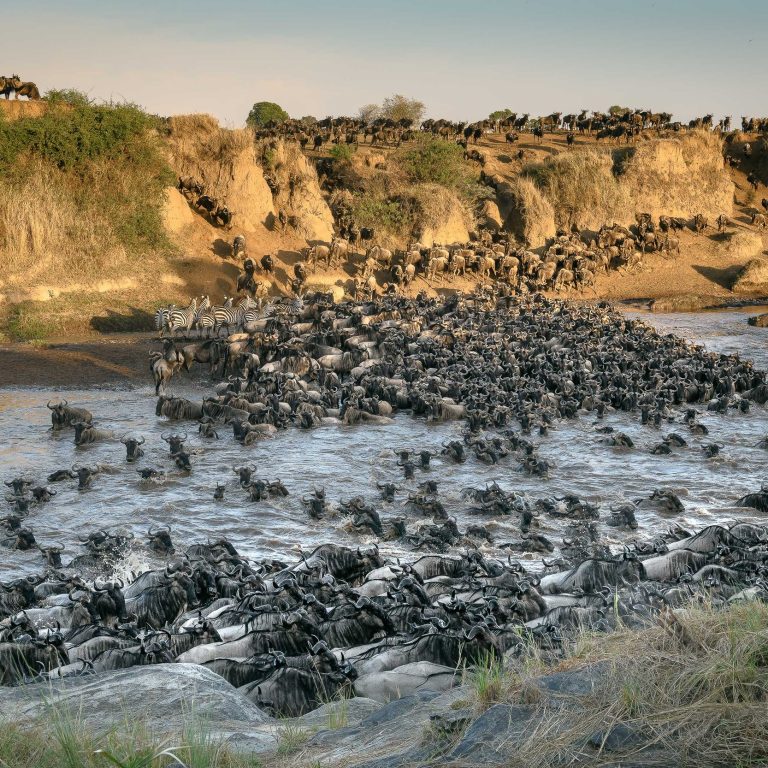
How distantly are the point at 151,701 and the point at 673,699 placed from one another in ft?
8.84

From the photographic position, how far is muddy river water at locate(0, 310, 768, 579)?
35.0 ft

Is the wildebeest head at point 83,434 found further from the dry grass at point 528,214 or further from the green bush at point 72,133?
the dry grass at point 528,214

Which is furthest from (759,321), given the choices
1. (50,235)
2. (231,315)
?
(50,235)

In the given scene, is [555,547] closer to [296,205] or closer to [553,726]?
[553,726]

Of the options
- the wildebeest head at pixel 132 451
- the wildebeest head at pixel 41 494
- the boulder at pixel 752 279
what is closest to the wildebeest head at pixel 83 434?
the wildebeest head at pixel 132 451

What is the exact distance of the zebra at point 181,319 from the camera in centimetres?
2167

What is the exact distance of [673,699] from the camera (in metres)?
4.37

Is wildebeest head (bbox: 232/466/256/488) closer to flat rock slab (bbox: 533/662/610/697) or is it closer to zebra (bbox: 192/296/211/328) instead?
flat rock slab (bbox: 533/662/610/697)

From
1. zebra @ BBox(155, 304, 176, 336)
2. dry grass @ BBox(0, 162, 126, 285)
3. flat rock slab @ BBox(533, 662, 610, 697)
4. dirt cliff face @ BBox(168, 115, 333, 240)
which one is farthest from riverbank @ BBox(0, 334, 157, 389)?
flat rock slab @ BBox(533, 662, 610, 697)

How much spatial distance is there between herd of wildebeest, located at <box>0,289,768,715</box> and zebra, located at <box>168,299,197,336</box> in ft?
4.10

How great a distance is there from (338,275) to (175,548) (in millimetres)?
21237

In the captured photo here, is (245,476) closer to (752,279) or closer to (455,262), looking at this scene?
(455,262)

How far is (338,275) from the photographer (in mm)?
30719

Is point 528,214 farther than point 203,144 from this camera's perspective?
Yes
